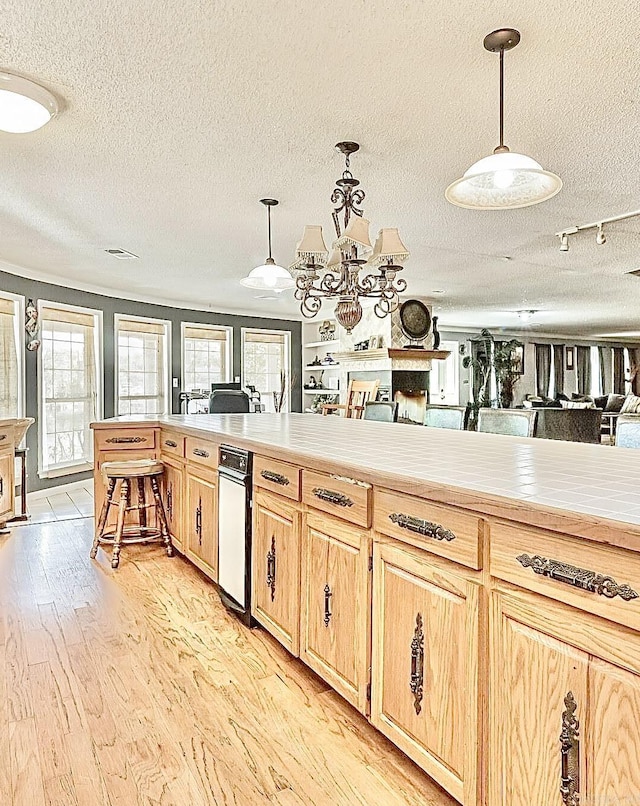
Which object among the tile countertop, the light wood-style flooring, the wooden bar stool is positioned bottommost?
the light wood-style flooring

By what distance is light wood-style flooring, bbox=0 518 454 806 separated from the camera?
1.56 m

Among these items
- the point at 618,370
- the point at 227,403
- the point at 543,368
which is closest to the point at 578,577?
the point at 227,403

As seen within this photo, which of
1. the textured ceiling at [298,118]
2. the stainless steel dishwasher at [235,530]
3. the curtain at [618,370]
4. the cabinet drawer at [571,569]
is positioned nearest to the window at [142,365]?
the textured ceiling at [298,118]

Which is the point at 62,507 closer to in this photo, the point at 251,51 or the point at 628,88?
the point at 251,51

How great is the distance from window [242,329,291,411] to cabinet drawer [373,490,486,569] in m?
7.93

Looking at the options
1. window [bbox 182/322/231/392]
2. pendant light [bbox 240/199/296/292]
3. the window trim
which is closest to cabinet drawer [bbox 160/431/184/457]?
pendant light [bbox 240/199/296/292]

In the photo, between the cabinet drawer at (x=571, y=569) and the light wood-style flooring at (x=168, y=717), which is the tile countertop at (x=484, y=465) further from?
the light wood-style flooring at (x=168, y=717)

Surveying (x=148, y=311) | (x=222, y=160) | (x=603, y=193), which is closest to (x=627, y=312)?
(x=603, y=193)

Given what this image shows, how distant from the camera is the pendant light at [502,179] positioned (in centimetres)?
192

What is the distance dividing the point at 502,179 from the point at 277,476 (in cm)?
142

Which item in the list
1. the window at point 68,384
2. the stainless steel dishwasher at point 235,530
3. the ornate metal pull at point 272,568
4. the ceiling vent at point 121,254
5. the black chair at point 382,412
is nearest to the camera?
the ornate metal pull at point 272,568

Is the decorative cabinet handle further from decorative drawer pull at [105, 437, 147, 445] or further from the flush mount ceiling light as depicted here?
the flush mount ceiling light

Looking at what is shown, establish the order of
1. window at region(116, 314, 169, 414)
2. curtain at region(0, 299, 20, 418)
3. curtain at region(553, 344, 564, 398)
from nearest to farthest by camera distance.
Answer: curtain at region(0, 299, 20, 418)
window at region(116, 314, 169, 414)
curtain at region(553, 344, 564, 398)

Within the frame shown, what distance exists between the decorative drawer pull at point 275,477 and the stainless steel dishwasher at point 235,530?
151 mm
